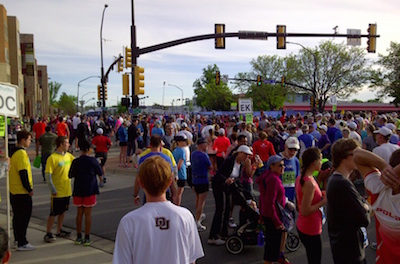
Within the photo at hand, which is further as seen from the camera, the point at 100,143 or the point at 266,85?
the point at 266,85

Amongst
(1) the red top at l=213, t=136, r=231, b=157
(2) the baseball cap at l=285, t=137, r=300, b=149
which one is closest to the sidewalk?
(2) the baseball cap at l=285, t=137, r=300, b=149

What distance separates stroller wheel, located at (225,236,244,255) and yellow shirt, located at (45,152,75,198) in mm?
3010

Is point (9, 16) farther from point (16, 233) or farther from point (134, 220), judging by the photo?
point (134, 220)

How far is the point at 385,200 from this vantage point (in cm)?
304

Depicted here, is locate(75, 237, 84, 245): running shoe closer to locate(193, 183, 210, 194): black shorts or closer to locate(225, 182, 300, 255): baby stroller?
locate(193, 183, 210, 194): black shorts

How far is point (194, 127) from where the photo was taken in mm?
21688

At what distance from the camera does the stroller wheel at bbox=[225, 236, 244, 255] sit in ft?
21.0

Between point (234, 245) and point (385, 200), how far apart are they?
3734mm

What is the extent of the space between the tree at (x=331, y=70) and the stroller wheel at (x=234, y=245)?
A: 4528 cm

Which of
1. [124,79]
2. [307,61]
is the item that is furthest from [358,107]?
[124,79]

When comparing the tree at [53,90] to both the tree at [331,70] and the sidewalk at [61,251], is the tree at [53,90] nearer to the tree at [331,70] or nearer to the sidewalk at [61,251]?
the tree at [331,70]

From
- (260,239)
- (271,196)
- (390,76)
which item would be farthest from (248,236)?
(390,76)

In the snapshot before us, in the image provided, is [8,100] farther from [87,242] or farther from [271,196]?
[271,196]

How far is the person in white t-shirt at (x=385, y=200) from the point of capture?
117 inches
